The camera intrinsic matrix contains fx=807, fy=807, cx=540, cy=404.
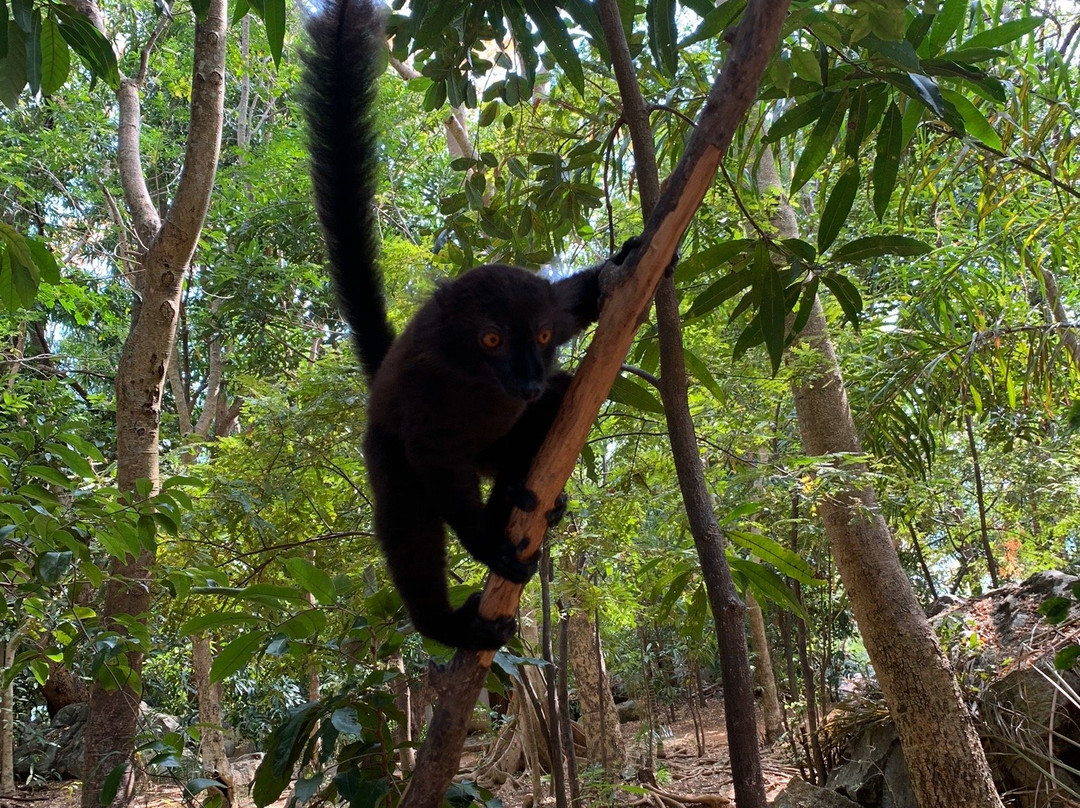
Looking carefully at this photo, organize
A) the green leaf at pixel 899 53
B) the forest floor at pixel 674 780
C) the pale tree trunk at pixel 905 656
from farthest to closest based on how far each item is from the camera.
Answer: the forest floor at pixel 674 780
the pale tree trunk at pixel 905 656
the green leaf at pixel 899 53

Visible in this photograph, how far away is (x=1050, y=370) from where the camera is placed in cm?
387

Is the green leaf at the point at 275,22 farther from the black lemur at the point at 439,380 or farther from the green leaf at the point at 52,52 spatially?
the green leaf at the point at 52,52

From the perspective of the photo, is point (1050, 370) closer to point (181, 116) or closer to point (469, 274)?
point (469, 274)

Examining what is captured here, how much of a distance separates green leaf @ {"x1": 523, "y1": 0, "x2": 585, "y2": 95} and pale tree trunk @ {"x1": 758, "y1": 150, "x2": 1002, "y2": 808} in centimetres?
265

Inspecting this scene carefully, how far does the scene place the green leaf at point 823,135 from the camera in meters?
1.96

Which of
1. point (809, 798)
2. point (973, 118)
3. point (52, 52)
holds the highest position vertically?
point (52, 52)

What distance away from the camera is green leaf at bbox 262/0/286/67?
204 centimetres

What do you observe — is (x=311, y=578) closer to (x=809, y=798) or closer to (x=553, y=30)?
(x=553, y=30)

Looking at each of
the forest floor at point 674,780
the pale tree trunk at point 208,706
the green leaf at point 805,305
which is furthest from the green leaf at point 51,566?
the pale tree trunk at point 208,706

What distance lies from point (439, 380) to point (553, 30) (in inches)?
38.7

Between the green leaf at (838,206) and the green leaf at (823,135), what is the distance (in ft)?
0.30

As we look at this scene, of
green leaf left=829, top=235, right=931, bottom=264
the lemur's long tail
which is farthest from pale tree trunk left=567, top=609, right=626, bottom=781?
green leaf left=829, top=235, right=931, bottom=264

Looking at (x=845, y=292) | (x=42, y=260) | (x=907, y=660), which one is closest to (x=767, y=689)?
(x=907, y=660)

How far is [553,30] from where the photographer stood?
7.04 ft
